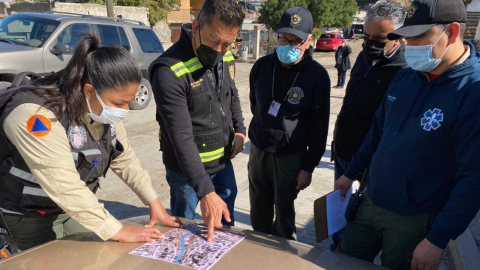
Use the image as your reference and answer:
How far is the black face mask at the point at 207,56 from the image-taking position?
1998 millimetres

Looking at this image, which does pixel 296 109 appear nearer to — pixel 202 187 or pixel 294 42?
pixel 294 42

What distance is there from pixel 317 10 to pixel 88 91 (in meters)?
25.3

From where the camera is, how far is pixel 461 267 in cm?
268

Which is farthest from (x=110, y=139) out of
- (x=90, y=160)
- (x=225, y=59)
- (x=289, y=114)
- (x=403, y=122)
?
(x=403, y=122)

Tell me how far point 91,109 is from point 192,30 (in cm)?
77

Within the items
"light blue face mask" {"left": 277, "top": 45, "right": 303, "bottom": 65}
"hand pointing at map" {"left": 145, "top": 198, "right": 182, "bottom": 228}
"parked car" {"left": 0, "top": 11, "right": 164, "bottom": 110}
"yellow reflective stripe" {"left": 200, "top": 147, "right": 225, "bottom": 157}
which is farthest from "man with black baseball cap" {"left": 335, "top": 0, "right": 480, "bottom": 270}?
"parked car" {"left": 0, "top": 11, "right": 164, "bottom": 110}

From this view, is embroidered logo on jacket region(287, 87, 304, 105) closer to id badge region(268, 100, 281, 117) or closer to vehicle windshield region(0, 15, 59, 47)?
id badge region(268, 100, 281, 117)

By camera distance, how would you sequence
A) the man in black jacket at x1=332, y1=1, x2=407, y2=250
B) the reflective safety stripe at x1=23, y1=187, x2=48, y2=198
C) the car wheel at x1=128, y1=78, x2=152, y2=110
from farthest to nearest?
the car wheel at x1=128, y1=78, x2=152, y2=110
the man in black jacket at x1=332, y1=1, x2=407, y2=250
the reflective safety stripe at x1=23, y1=187, x2=48, y2=198

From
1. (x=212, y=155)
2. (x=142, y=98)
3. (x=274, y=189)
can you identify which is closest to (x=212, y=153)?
(x=212, y=155)

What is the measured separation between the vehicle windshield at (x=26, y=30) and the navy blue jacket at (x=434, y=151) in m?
6.00

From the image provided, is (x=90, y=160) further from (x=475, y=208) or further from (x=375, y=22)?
(x=375, y=22)

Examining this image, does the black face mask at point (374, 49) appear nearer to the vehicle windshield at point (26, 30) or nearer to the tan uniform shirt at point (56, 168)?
the tan uniform shirt at point (56, 168)

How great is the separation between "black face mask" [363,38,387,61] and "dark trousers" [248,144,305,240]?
2.69ft

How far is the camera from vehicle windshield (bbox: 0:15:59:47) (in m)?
5.97
